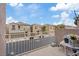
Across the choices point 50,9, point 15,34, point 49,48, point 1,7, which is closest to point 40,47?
point 49,48

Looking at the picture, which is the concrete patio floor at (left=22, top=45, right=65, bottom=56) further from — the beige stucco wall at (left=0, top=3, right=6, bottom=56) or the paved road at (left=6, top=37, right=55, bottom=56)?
the beige stucco wall at (left=0, top=3, right=6, bottom=56)

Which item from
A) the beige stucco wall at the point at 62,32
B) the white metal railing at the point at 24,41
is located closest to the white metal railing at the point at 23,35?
the white metal railing at the point at 24,41

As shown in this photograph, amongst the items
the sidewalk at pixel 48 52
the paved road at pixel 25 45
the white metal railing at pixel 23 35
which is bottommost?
the sidewalk at pixel 48 52

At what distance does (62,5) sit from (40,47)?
2.13 feet

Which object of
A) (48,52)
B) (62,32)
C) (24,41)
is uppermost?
(62,32)

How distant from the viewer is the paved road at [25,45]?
2.16 meters

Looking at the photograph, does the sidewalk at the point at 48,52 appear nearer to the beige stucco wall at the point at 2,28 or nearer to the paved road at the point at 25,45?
the paved road at the point at 25,45

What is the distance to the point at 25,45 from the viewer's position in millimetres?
2197

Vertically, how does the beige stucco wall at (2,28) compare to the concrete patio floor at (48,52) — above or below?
above

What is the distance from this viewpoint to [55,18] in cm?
215

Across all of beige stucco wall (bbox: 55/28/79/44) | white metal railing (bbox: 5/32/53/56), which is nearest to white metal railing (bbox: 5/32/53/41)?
white metal railing (bbox: 5/32/53/56)

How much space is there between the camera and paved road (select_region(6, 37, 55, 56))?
7.10 ft

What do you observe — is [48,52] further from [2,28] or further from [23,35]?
[2,28]

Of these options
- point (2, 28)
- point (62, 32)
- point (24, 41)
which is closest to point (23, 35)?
point (24, 41)
